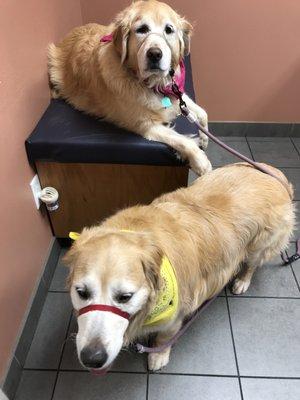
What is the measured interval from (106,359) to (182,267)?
40 cm

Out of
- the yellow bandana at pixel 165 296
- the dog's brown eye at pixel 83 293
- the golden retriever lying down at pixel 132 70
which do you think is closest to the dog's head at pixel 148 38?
the golden retriever lying down at pixel 132 70

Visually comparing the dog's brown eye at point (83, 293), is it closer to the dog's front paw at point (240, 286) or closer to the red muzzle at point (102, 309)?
the red muzzle at point (102, 309)

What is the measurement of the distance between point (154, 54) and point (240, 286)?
1155 mm

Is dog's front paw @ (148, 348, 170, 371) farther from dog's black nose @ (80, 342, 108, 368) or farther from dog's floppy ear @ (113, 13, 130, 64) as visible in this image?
dog's floppy ear @ (113, 13, 130, 64)

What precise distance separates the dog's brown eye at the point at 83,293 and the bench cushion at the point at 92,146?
0.79 meters

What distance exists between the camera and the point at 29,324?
159 centimetres

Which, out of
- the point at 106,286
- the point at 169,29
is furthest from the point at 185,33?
the point at 106,286

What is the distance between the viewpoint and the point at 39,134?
1627mm

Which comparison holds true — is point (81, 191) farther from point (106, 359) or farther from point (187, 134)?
point (106, 359)

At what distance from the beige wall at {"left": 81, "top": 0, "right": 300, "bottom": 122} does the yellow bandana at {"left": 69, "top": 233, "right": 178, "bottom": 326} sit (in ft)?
6.03

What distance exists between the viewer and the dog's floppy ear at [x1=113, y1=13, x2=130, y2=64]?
1.54 meters

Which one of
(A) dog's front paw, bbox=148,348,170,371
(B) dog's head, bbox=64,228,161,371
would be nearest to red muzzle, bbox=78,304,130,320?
(B) dog's head, bbox=64,228,161,371

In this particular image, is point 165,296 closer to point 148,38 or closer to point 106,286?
point 106,286

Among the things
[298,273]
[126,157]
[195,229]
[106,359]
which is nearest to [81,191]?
[126,157]
